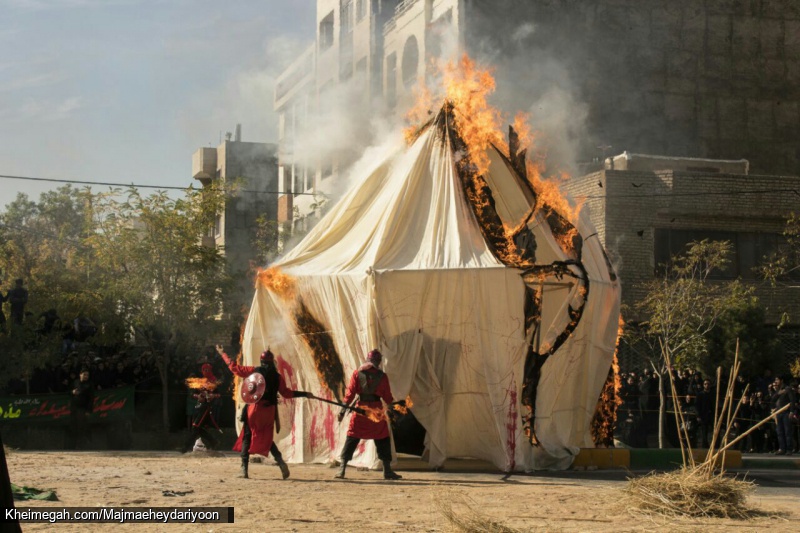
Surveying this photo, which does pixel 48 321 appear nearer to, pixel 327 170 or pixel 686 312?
pixel 686 312

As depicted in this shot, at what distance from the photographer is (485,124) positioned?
15328 mm

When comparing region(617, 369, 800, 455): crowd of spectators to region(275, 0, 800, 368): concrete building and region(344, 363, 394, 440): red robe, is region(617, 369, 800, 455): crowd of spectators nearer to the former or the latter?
region(275, 0, 800, 368): concrete building

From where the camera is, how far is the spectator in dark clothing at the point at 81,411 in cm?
1938

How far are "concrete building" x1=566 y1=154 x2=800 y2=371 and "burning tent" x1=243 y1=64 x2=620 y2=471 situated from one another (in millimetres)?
10383

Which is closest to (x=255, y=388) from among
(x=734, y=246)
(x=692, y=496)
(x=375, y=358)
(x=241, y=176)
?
(x=375, y=358)

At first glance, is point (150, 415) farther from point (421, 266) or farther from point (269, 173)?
point (269, 173)

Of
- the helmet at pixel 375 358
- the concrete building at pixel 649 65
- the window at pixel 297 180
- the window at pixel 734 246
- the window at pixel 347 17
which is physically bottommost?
the helmet at pixel 375 358

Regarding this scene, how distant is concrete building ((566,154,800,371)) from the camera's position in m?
26.6

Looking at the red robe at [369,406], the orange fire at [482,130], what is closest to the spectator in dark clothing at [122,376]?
the orange fire at [482,130]

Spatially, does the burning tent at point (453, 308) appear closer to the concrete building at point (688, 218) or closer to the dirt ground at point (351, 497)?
the dirt ground at point (351, 497)

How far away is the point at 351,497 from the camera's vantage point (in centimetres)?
1082

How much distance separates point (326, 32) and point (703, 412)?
2507 centimetres

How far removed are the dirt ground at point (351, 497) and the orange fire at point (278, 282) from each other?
2.57 meters

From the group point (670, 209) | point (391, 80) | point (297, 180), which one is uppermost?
point (391, 80)
